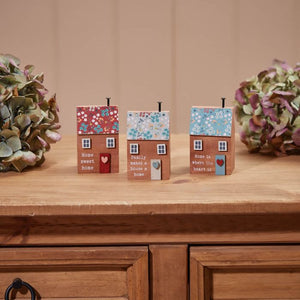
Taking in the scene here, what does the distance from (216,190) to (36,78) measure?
51 centimetres

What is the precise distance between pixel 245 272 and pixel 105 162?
0.38 metres

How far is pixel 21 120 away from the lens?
1.09 metres

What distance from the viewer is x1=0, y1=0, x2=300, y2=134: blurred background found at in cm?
203

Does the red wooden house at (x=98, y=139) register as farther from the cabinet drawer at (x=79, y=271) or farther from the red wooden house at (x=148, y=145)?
the cabinet drawer at (x=79, y=271)

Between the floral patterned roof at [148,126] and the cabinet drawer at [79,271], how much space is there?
23 centimetres

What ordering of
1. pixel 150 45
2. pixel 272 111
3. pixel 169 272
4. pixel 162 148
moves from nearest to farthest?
pixel 169 272 → pixel 162 148 → pixel 272 111 → pixel 150 45

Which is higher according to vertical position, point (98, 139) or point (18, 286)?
point (98, 139)

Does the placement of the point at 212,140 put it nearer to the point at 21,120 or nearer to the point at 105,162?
the point at 105,162

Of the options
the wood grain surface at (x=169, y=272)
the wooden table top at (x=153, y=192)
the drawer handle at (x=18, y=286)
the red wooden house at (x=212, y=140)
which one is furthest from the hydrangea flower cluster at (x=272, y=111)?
the drawer handle at (x=18, y=286)

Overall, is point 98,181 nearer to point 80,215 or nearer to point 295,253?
point 80,215

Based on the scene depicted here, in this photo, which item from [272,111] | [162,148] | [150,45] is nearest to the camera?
[162,148]

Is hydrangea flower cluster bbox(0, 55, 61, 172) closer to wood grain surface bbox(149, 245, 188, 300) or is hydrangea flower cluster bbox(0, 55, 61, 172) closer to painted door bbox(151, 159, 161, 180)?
painted door bbox(151, 159, 161, 180)

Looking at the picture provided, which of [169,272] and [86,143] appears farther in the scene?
[86,143]

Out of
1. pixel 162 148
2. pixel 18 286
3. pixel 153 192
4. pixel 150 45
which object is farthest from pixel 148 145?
pixel 150 45
